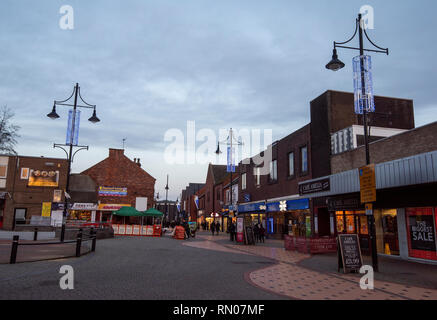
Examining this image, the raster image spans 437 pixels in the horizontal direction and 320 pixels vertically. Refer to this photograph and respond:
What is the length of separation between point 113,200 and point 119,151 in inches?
274

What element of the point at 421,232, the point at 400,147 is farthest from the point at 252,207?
the point at 421,232

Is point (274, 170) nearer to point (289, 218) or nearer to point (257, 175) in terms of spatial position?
point (257, 175)

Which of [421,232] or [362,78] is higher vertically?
[362,78]

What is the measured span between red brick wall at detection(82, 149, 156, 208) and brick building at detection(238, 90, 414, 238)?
20.8 m

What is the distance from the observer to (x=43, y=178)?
40.2 metres

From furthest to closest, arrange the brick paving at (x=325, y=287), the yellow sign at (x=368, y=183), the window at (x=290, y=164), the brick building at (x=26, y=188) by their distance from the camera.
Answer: the brick building at (x=26, y=188)
the window at (x=290, y=164)
the yellow sign at (x=368, y=183)
the brick paving at (x=325, y=287)

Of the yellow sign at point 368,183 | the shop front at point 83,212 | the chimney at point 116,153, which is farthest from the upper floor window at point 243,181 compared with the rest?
the yellow sign at point 368,183

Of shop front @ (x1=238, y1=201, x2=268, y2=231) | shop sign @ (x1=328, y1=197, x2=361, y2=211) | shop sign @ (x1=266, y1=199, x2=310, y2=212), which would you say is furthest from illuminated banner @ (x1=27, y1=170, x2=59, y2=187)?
shop sign @ (x1=328, y1=197, x2=361, y2=211)

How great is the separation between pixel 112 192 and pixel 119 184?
148 centimetres

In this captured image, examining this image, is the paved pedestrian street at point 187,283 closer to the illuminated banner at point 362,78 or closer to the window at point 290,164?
the illuminated banner at point 362,78

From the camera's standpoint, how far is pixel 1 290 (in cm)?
737

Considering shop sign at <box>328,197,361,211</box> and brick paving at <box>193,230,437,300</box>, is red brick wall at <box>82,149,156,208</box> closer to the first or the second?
shop sign at <box>328,197,361,211</box>

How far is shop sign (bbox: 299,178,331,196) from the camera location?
19.0 meters

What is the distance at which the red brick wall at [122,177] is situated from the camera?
45.5 meters
